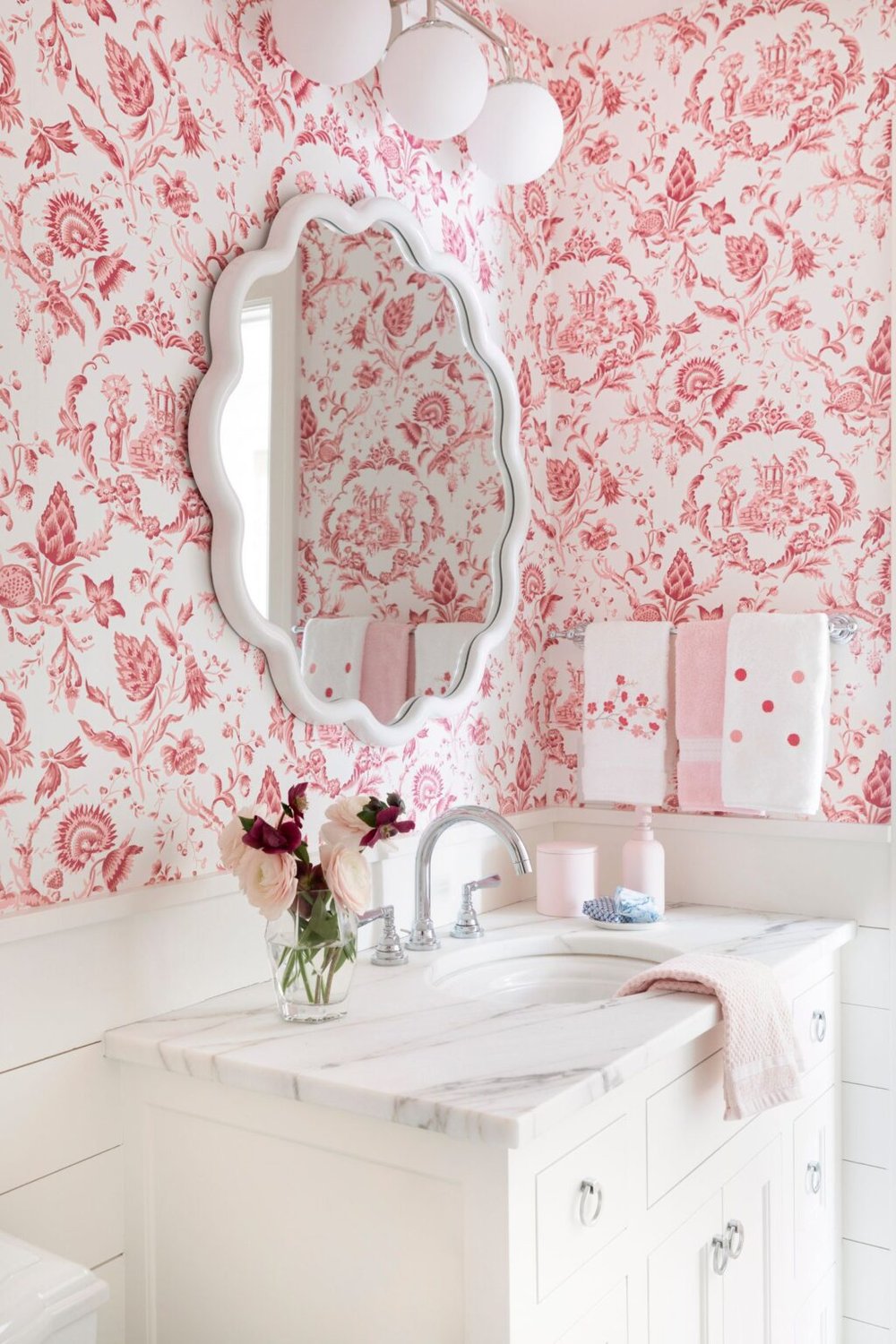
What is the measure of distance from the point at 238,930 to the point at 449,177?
1.35 metres

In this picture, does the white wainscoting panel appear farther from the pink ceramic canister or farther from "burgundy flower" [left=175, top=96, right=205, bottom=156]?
"burgundy flower" [left=175, top=96, right=205, bottom=156]

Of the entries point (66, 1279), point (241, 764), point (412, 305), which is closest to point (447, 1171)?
point (66, 1279)

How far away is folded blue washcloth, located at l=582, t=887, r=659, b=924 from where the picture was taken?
196cm

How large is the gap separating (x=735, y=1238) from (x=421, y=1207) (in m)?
0.67

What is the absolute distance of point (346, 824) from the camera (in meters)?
1.52

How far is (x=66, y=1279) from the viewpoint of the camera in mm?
1065

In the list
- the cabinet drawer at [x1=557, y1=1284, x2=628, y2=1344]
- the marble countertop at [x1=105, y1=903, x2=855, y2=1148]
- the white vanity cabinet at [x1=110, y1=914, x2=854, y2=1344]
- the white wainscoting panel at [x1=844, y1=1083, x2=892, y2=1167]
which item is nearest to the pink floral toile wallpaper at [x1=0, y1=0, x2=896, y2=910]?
the marble countertop at [x1=105, y1=903, x2=855, y2=1148]

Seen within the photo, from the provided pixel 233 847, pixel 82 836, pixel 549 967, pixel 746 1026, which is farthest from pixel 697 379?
pixel 82 836

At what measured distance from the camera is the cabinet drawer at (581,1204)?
3.96ft

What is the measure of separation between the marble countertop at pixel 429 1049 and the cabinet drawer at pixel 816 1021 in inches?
7.4

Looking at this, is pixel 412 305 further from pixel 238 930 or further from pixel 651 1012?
pixel 651 1012

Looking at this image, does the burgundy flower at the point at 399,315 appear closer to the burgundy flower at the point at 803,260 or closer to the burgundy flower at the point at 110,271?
the burgundy flower at the point at 110,271

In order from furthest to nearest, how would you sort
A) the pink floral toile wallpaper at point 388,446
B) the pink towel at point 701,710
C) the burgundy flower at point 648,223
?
1. the burgundy flower at point 648,223
2. the pink towel at point 701,710
3. the pink floral toile wallpaper at point 388,446

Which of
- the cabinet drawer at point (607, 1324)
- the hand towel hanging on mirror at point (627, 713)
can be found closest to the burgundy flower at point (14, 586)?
the cabinet drawer at point (607, 1324)
